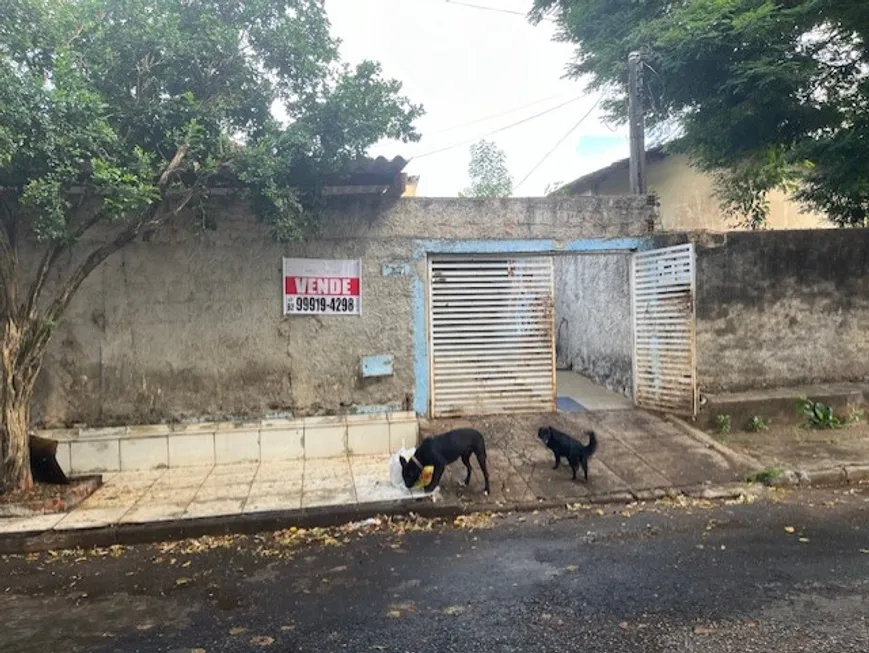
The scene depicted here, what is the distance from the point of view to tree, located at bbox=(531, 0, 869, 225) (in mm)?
7672

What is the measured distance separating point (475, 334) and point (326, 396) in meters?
2.10

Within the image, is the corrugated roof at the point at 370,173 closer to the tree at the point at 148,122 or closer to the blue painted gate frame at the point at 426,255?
the tree at the point at 148,122

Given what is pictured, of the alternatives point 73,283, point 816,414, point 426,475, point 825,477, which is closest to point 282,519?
point 426,475

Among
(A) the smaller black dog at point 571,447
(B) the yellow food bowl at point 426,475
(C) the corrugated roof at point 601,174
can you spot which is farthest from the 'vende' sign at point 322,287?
(C) the corrugated roof at point 601,174

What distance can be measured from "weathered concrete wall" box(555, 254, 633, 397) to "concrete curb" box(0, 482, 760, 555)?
321 cm

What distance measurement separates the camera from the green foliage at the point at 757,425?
7.80 m

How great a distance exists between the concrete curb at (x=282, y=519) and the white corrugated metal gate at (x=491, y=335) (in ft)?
7.23

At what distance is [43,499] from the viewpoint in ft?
18.7

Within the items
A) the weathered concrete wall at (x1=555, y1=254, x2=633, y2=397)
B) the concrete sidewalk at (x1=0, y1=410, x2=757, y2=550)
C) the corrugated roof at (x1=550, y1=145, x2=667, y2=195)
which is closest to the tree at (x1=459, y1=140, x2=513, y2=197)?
the corrugated roof at (x1=550, y1=145, x2=667, y2=195)

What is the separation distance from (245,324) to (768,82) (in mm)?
7397

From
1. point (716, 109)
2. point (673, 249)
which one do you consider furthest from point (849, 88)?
point (673, 249)

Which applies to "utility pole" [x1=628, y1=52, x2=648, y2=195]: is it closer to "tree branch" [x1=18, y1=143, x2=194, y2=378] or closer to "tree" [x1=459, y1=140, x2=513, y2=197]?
"tree branch" [x1=18, y1=143, x2=194, y2=378]

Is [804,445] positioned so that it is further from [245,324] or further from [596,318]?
[245,324]

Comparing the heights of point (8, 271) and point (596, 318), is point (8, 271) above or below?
above
